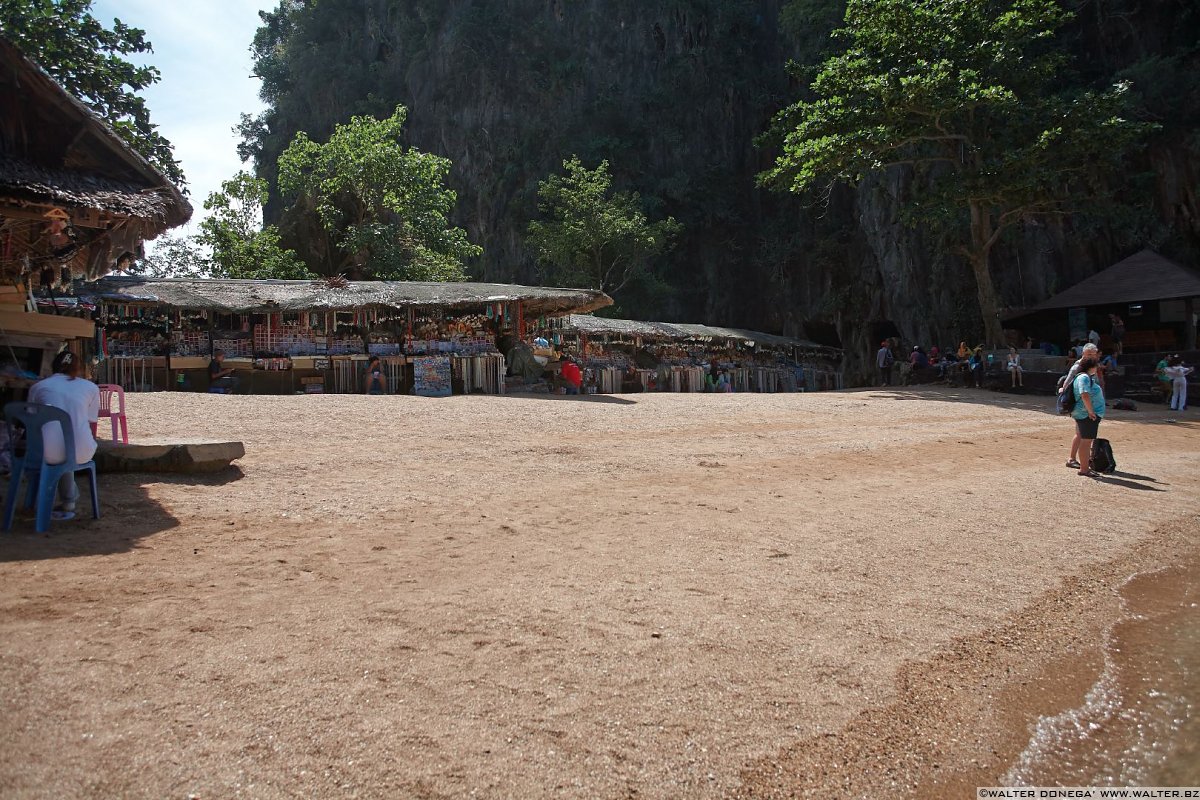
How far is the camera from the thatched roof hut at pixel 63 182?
7.18 metres

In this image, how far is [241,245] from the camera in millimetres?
28438

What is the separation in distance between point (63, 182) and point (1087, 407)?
39.0 feet

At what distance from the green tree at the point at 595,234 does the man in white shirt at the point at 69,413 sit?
28.9 metres

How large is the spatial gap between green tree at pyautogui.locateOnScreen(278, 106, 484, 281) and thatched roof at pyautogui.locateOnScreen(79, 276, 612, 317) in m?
8.85

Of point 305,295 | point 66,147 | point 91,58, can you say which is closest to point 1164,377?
point 305,295

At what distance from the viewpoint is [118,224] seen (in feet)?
25.7

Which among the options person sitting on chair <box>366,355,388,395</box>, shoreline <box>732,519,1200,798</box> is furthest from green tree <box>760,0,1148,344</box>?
shoreline <box>732,519,1200,798</box>

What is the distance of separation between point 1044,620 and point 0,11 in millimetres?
20615

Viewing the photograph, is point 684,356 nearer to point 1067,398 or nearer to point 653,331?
point 653,331

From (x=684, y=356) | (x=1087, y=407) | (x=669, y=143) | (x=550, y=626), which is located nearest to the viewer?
(x=550, y=626)

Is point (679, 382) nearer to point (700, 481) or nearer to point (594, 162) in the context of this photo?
point (700, 481)

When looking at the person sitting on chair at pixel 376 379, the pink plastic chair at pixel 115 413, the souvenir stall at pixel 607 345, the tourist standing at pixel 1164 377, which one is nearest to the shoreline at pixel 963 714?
the pink plastic chair at pixel 115 413

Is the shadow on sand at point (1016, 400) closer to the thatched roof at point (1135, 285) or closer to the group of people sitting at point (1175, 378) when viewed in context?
the group of people sitting at point (1175, 378)

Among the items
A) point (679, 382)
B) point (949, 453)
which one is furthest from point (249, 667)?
point (679, 382)
